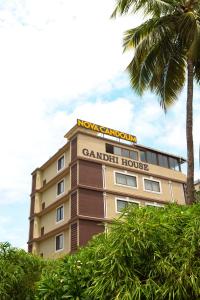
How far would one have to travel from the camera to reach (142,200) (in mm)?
45000

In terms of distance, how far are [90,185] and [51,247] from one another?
829 cm

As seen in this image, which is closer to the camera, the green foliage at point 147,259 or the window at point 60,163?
the green foliage at point 147,259

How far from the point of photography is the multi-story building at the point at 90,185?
133 feet

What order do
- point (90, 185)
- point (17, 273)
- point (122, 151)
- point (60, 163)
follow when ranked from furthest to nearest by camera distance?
1. point (122, 151)
2. point (60, 163)
3. point (90, 185)
4. point (17, 273)

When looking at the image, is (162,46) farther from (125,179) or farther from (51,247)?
(51,247)

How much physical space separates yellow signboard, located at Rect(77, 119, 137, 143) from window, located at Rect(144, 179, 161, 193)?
5078 mm

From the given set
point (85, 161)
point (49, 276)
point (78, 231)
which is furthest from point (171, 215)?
point (85, 161)

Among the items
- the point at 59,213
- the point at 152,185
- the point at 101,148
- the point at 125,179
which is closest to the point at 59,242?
the point at 59,213

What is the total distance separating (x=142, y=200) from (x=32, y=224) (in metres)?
13.3

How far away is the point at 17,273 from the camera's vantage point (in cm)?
1747

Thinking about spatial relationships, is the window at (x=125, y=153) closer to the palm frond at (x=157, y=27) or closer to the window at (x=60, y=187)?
the window at (x=60, y=187)

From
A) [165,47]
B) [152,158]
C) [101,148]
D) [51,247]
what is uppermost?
[152,158]

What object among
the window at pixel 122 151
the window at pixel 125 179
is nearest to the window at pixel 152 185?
the window at pixel 125 179

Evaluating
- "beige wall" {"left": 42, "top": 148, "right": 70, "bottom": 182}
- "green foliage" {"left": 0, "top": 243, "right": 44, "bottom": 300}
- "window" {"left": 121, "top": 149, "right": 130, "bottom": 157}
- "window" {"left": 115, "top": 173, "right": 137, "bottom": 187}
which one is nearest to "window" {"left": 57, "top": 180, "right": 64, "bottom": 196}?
"beige wall" {"left": 42, "top": 148, "right": 70, "bottom": 182}
